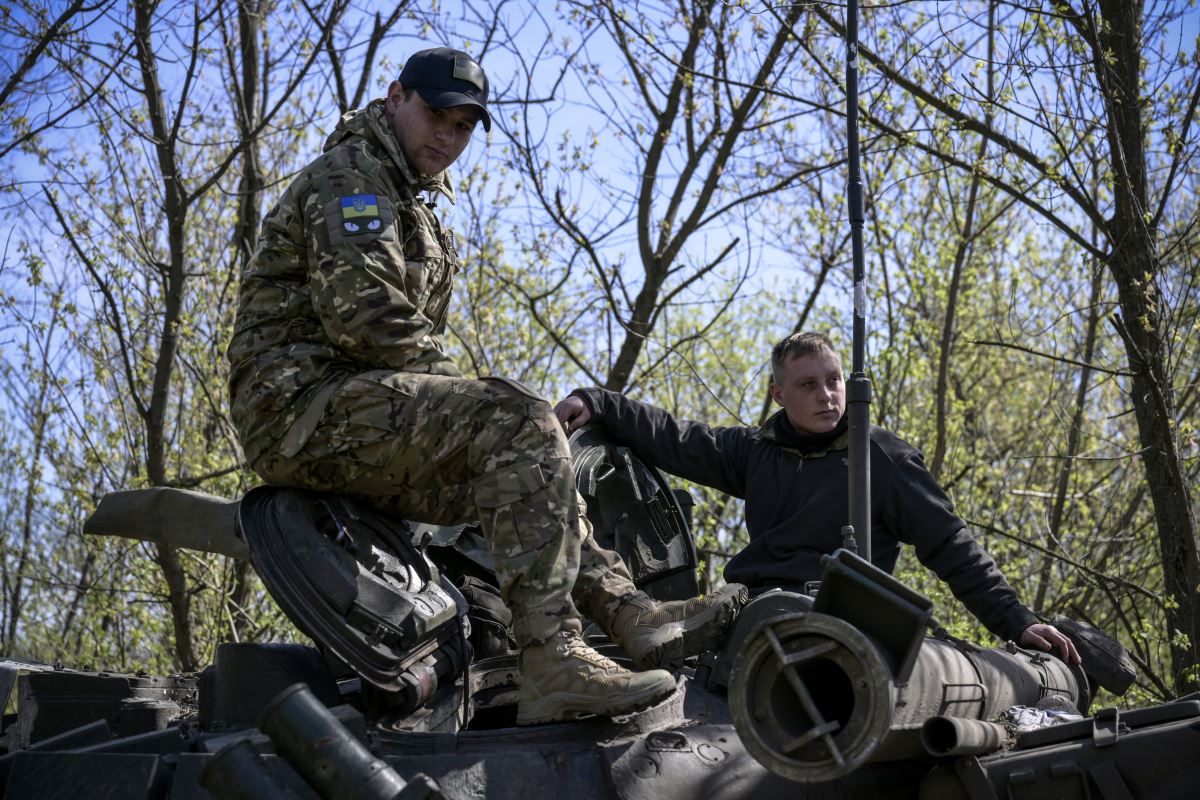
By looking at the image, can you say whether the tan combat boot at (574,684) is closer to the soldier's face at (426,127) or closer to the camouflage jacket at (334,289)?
the camouflage jacket at (334,289)

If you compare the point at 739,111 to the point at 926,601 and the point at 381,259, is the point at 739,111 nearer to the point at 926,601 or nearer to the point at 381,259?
the point at 381,259

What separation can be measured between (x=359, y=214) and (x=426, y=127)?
18.3 inches

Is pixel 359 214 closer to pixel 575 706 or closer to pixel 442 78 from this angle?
pixel 442 78

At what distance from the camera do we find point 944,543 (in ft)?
17.3

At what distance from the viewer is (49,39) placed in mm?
9570

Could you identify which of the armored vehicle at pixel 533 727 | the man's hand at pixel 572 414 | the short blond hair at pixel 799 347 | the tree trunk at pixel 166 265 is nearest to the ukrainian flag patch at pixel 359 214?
the armored vehicle at pixel 533 727

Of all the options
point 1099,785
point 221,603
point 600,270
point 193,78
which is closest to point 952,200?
point 600,270

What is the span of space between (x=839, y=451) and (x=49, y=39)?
6.80 m

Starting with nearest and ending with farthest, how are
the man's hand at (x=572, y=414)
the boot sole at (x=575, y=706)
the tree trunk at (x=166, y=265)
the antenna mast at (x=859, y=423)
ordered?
the boot sole at (x=575, y=706), the antenna mast at (x=859, y=423), the man's hand at (x=572, y=414), the tree trunk at (x=166, y=265)

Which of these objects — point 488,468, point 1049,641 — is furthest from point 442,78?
point 1049,641

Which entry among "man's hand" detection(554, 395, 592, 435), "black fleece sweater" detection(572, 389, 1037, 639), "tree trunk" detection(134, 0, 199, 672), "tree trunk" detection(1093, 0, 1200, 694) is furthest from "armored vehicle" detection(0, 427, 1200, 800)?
"tree trunk" detection(134, 0, 199, 672)

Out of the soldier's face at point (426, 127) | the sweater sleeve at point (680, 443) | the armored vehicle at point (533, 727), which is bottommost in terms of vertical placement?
the armored vehicle at point (533, 727)

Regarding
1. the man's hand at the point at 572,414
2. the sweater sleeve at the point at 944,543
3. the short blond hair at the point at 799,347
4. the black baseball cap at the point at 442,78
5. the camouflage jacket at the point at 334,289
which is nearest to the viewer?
the camouflage jacket at the point at 334,289

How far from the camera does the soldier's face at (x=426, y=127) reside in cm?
471
